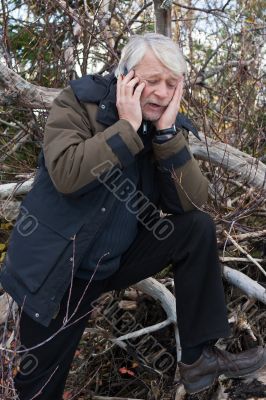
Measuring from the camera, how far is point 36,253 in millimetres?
2449

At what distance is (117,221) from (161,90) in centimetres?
60

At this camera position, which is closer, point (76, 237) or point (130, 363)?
point (76, 237)

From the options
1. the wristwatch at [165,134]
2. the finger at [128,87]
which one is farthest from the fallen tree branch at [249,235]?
the finger at [128,87]

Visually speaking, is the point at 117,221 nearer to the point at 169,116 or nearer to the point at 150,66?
the point at 169,116

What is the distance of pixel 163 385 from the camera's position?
357cm

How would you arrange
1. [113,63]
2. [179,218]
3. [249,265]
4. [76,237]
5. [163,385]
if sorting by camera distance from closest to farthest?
[76,237] < [179,218] < [163,385] < [249,265] < [113,63]

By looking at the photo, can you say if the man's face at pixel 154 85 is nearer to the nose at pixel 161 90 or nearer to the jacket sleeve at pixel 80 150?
the nose at pixel 161 90

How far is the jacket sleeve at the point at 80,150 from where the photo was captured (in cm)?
235

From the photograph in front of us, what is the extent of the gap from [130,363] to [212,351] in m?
1.38

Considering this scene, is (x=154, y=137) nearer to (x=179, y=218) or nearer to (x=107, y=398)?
(x=179, y=218)

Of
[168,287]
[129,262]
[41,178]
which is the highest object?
[41,178]

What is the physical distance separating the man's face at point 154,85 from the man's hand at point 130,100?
44 mm

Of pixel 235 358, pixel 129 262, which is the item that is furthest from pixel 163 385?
pixel 129 262

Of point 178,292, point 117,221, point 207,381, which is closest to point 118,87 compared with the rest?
point 117,221
